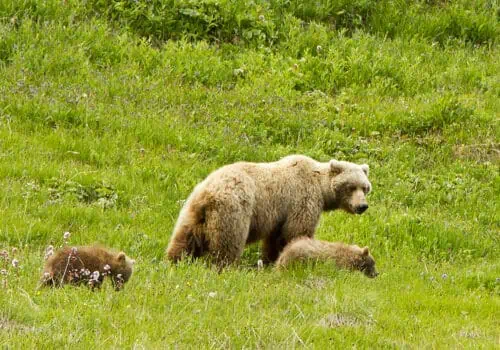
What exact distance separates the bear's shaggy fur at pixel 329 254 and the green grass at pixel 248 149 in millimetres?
226

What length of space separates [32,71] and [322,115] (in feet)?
16.9

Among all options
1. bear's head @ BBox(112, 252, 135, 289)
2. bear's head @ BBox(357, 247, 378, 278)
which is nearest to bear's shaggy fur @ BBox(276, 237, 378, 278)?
bear's head @ BBox(357, 247, 378, 278)

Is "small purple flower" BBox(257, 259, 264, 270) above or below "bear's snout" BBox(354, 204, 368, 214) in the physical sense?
below

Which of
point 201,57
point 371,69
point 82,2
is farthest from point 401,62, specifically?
point 82,2

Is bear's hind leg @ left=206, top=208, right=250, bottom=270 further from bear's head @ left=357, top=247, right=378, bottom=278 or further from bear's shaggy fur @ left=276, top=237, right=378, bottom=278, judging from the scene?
bear's head @ left=357, top=247, right=378, bottom=278

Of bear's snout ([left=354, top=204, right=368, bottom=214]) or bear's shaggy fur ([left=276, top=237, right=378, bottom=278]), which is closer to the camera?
bear's shaggy fur ([left=276, top=237, right=378, bottom=278])

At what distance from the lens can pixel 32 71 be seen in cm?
1531

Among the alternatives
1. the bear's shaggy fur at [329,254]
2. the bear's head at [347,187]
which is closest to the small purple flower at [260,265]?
the bear's shaggy fur at [329,254]

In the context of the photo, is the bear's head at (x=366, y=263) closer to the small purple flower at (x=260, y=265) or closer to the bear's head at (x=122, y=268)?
the small purple flower at (x=260, y=265)

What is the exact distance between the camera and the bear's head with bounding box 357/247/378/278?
1061 cm

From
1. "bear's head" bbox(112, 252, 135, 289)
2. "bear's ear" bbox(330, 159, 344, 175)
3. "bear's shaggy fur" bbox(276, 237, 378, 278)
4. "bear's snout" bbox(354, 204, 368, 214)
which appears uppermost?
"bear's ear" bbox(330, 159, 344, 175)

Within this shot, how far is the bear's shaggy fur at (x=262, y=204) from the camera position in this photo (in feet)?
32.4

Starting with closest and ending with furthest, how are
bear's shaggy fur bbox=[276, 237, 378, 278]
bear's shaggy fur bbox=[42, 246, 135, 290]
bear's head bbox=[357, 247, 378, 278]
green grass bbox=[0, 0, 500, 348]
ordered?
green grass bbox=[0, 0, 500, 348] < bear's shaggy fur bbox=[42, 246, 135, 290] < bear's shaggy fur bbox=[276, 237, 378, 278] < bear's head bbox=[357, 247, 378, 278]

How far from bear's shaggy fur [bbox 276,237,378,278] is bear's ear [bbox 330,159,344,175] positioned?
111 cm
